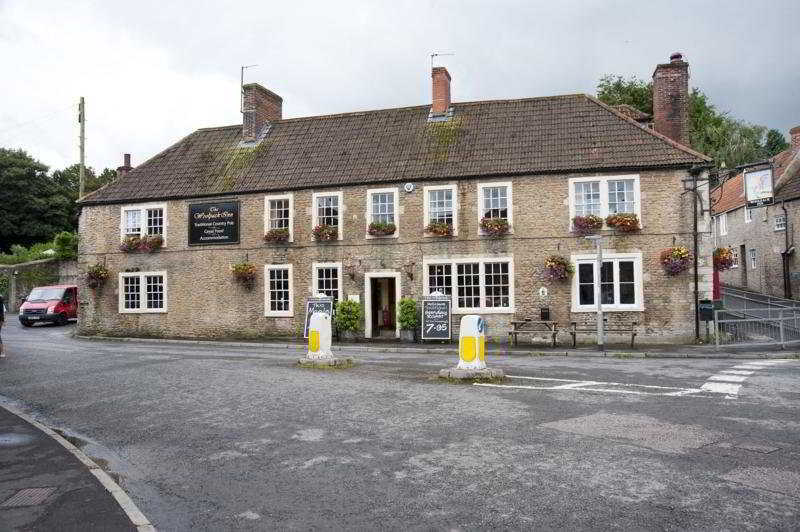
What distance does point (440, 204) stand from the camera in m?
22.8

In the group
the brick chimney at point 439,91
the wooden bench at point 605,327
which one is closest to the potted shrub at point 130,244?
the brick chimney at point 439,91

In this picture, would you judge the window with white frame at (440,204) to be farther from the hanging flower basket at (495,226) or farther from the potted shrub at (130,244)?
the potted shrub at (130,244)

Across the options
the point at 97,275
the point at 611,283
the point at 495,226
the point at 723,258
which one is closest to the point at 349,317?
the point at 495,226

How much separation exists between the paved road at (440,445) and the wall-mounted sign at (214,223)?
11.8m

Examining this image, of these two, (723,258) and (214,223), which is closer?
(723,258)

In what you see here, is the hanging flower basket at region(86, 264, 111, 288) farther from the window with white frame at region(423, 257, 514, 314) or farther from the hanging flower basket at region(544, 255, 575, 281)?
the hanging flower basket at region(544, 255, 575, 281)

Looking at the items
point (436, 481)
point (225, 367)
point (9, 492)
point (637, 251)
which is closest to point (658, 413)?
point (436, 481)

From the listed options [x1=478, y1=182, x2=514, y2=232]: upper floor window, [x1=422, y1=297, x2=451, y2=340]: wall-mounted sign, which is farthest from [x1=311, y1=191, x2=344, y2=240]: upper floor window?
[x1=478, y1=182, x2=514, y2=232]: upper floor window

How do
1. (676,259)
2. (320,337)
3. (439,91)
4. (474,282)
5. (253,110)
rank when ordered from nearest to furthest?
(320,337), (676,259), (474,282), (439,91), (253,110)

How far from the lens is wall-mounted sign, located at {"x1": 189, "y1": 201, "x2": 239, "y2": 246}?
2483 cm

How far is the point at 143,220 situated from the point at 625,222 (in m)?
19.6

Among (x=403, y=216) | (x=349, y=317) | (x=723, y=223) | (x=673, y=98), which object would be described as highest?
(x=673, y=98)

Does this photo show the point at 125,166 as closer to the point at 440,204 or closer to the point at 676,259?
the point at 440,204

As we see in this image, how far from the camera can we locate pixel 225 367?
14.8 metres
